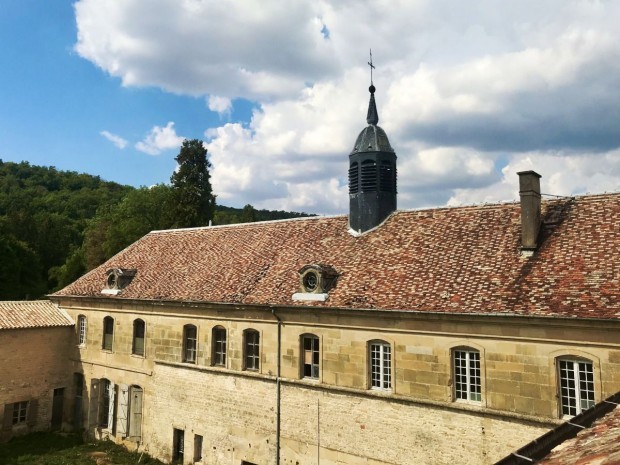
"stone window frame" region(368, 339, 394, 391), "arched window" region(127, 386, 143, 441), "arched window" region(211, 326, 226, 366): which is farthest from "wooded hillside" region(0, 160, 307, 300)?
"stone window frame" region(368, 339, 394, 391)

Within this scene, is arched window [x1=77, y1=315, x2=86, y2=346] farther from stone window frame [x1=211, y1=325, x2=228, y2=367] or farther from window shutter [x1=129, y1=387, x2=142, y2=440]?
stone window frame [x1=211, y1=325, x2=228, y2=367]

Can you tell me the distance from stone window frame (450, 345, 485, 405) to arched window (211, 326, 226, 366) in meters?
10.8

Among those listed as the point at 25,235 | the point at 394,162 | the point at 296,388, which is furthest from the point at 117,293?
the point at 25,235

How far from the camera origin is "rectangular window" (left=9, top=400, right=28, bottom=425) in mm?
27844

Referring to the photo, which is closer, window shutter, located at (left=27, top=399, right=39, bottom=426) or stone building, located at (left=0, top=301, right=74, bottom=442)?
stone building, located at (left=0, top=301, right=74, bottom=442)

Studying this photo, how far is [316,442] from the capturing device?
19.2 meters

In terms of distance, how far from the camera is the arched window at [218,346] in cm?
2303

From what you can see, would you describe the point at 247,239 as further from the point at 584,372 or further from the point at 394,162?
the point at 584,372

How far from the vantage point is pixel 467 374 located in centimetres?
1636

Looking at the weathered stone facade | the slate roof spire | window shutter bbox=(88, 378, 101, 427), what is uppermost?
the slate roof spire

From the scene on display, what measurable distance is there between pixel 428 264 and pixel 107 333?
19470mm

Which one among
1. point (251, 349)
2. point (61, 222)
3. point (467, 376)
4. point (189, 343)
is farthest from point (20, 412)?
point (61, 222)

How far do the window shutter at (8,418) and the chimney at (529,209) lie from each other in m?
27.4

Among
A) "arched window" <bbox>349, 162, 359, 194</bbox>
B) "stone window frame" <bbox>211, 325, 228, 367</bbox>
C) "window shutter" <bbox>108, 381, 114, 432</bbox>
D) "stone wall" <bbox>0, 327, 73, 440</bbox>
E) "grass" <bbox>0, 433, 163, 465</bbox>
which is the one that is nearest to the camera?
"stone window frame" <bbox>211, 325, 228, 367</bbox>
